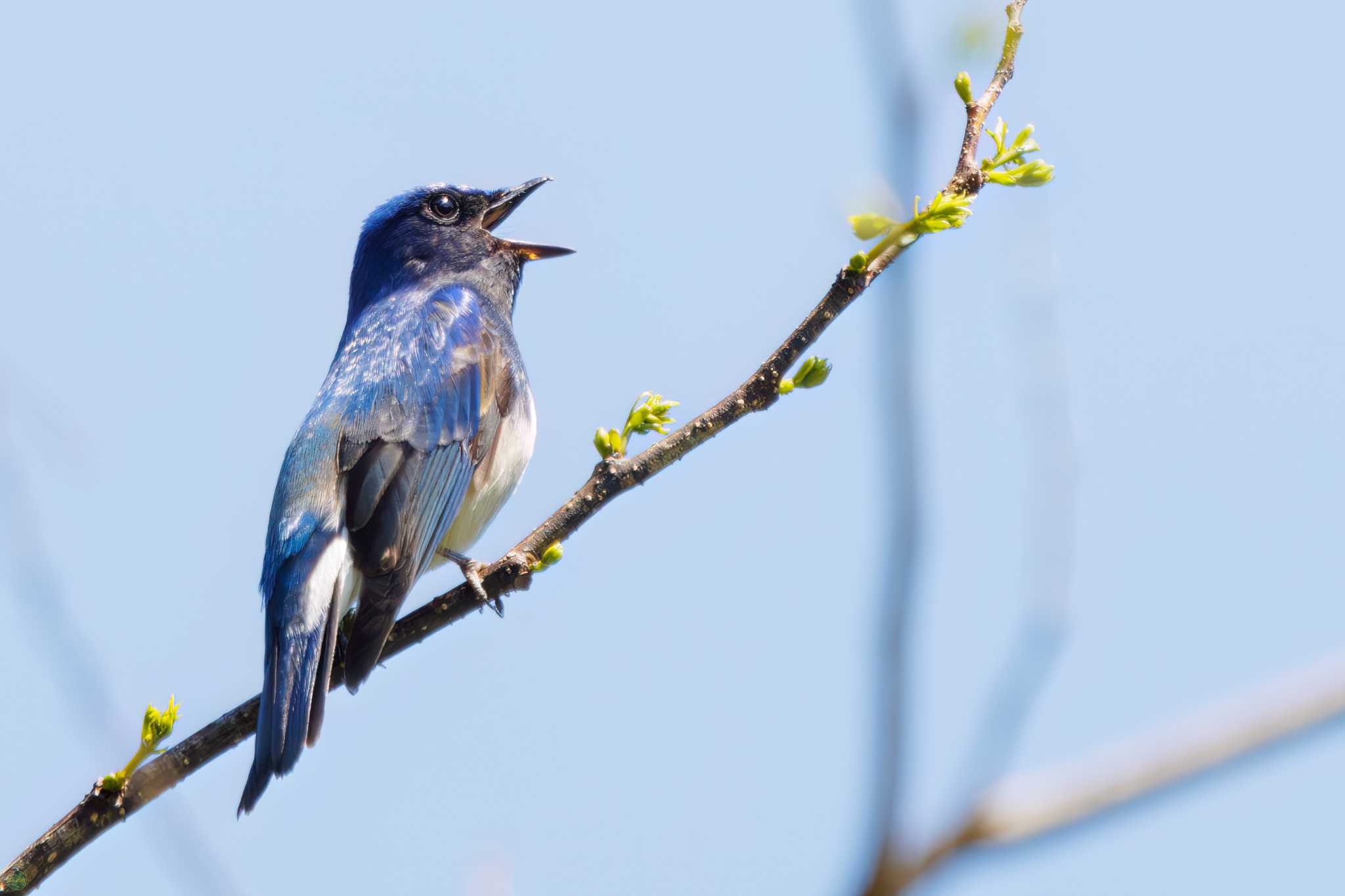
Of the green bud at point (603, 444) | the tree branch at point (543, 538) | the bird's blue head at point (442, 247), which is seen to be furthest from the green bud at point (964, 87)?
the bird's blue head at point (442, 247)

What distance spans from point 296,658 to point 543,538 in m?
1.16

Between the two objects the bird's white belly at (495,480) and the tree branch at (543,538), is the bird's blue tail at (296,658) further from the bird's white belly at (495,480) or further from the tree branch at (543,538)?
the bird's white belly at (495,480)

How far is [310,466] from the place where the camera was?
6.01 m

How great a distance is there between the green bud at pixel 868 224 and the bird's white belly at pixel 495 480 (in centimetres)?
328

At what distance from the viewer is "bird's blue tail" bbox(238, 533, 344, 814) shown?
4660mm

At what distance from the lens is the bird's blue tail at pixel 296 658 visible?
15.3 ft

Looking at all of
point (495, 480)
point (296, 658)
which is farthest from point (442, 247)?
point (296, 658)

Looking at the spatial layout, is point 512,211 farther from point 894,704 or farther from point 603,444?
point 894,704

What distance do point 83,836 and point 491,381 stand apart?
3248 millimetres

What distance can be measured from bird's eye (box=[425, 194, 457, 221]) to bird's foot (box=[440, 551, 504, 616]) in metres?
2.87

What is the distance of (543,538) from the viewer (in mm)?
4727

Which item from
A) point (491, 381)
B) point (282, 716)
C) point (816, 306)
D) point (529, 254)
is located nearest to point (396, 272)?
point (529, 254)

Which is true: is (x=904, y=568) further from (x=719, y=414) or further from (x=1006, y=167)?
(x=719, y=414)

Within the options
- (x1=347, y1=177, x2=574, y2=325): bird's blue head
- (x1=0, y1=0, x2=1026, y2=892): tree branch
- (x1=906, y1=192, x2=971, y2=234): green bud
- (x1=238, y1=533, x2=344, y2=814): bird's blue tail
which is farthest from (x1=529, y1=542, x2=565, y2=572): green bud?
(x1=347, y1=177, x2=574, y2=325): bird's blue head
